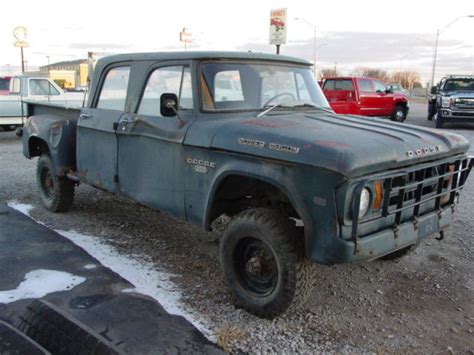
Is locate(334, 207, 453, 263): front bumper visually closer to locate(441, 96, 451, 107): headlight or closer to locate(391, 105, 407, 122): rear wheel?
locate(441, 96, 451, 107): headlight

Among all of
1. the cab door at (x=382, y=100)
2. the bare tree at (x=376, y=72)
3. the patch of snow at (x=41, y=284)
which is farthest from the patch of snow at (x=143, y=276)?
the bare tree at (x=376, y=72)

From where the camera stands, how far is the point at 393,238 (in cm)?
345

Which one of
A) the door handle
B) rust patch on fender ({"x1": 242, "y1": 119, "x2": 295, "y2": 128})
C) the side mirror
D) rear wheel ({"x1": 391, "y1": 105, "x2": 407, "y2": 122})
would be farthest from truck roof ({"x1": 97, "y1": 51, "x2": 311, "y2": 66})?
rear wheel ({"x1": 391, "y1": 105, "x2": 407, "y2": 122})

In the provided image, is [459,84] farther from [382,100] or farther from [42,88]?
[42,88]

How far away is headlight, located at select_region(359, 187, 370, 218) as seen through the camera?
3.23 metres

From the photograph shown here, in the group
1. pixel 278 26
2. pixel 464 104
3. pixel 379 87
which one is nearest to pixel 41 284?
pixel 464 104

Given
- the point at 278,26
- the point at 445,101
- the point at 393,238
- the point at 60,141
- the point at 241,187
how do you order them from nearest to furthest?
the point at 393,238 < the point at 241,187 < the point at 60,141 < the point at 445,101 < the point at 278,26

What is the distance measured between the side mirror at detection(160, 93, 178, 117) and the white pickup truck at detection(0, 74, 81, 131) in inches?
412

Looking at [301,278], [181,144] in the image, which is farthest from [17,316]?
[301,278]

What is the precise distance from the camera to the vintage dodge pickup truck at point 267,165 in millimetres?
3225

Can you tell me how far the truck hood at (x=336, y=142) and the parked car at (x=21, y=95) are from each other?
11396 millimetres

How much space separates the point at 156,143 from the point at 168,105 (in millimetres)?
475

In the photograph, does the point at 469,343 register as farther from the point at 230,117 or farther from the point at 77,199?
the point at 77,199

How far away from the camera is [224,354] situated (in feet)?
10.6
